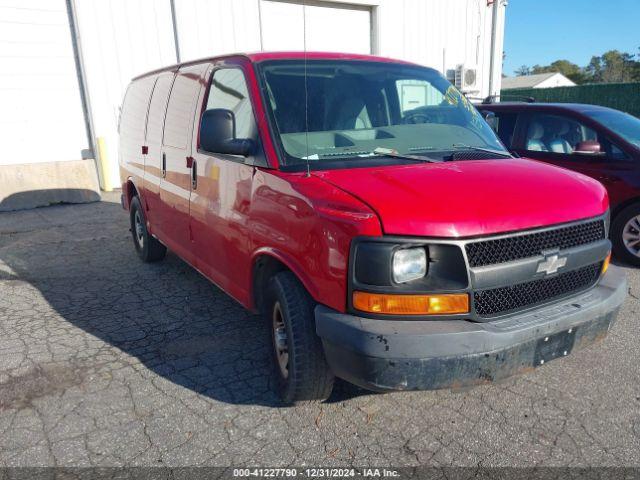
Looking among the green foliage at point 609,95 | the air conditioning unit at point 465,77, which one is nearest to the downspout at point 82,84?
the air conditioning unit at point 465,77

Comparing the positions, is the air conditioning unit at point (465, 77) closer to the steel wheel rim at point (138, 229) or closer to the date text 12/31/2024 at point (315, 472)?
the steel wheel rim at point (138, 229)

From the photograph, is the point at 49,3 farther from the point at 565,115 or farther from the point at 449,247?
the point at 449,247

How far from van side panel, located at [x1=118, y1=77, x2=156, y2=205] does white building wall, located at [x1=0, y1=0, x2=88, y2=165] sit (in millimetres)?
4591

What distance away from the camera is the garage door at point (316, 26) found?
11023mm

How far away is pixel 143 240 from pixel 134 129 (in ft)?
4.14

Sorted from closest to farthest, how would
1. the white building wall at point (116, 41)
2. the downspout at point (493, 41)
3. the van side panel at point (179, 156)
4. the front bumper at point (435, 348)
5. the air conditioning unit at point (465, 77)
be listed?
the front bumper at point (435, 348)
the van side panel at point (179, 156)
the white building wall at point (116, 41)
the air conditioning unit at point (465, 77)
the downspout at point (493, 41)

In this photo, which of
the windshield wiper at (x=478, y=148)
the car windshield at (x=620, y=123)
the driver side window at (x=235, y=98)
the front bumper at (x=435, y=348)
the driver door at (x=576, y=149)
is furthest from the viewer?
the car windshield at (x=620, y=123)

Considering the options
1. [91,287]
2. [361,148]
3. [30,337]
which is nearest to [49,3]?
[91,287]

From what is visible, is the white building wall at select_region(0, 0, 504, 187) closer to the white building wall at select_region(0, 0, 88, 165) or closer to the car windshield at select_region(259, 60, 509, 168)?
the white building wall at select_region(0, 0, 88, 165)

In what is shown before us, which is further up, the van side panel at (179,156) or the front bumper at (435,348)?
the van side panel at (179,156)

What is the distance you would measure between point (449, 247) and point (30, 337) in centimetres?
344

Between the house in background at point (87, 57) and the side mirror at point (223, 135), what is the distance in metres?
6.55

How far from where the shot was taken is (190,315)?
4355mm

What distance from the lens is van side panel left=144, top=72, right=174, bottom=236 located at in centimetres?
469
